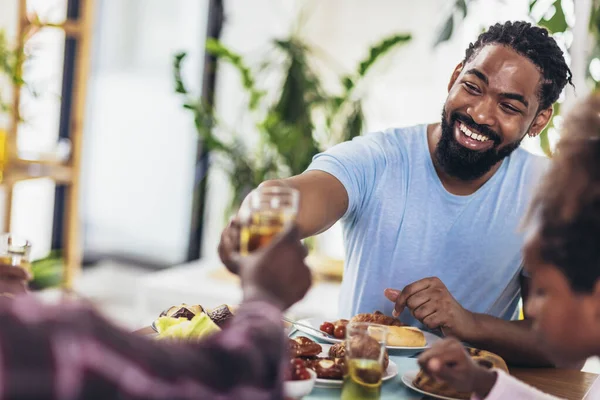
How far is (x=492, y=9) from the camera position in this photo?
418cm

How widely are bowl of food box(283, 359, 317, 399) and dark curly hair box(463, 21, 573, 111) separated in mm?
1108

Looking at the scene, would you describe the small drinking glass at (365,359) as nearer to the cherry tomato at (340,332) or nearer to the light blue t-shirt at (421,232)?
the cherry tomato at (340,332)

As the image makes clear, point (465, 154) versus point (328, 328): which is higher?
point (465, 154)

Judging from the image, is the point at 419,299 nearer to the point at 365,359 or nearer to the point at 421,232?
the point at 421,232

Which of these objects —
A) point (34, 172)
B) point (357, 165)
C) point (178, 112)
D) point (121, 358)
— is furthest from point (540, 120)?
point (178, 112)

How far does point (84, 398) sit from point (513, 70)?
152cm

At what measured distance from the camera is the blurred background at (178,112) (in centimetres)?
376

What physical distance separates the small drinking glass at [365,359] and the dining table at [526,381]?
0.05 meters

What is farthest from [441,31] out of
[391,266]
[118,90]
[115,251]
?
[115,251]

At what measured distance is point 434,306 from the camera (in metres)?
1.75

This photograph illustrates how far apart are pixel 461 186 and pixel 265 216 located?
1081 millimetres

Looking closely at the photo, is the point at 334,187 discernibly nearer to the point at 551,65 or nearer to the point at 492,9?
the point at 551,65

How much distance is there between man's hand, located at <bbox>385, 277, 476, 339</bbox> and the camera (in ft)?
5.74

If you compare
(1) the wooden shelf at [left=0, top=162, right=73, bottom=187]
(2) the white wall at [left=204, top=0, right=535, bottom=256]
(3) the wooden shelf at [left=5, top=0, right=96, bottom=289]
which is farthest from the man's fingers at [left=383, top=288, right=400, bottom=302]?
(2) the white wall at [left=204, top=0, right=535, bottom=256]
